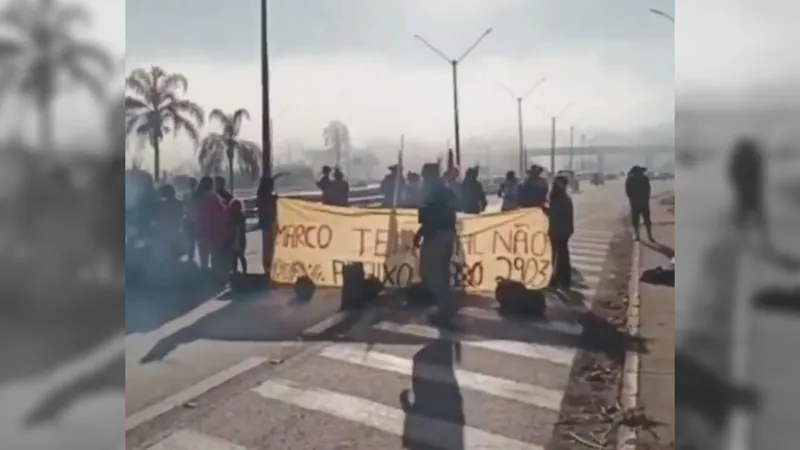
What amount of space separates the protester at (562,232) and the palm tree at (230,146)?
74cm

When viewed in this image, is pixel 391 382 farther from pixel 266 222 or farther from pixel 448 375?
pixel 266 222

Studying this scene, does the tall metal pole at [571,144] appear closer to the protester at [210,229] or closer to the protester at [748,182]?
the protester at [748,182]

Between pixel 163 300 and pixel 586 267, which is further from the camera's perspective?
pixel 163 300

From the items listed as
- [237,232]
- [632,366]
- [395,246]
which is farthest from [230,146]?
[632,366]

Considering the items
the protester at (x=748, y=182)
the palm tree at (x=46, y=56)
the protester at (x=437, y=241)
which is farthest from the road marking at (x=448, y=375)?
the palm tree at (x=46, y=56)

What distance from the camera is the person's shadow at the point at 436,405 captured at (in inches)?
83.0

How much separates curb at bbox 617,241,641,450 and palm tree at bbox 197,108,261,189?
3.11 feet

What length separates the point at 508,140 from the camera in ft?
6.86

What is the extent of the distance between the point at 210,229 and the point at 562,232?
0.87 metres

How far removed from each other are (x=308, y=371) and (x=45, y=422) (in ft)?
2.30

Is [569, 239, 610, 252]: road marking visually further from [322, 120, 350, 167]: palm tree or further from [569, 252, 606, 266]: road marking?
[322, 120, 350, 167]: palm tree

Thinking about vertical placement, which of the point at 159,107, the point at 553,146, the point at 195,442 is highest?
the point at 159,107

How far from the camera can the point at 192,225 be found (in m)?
2.20

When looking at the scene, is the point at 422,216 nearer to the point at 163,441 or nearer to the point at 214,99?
the point at 214,99
